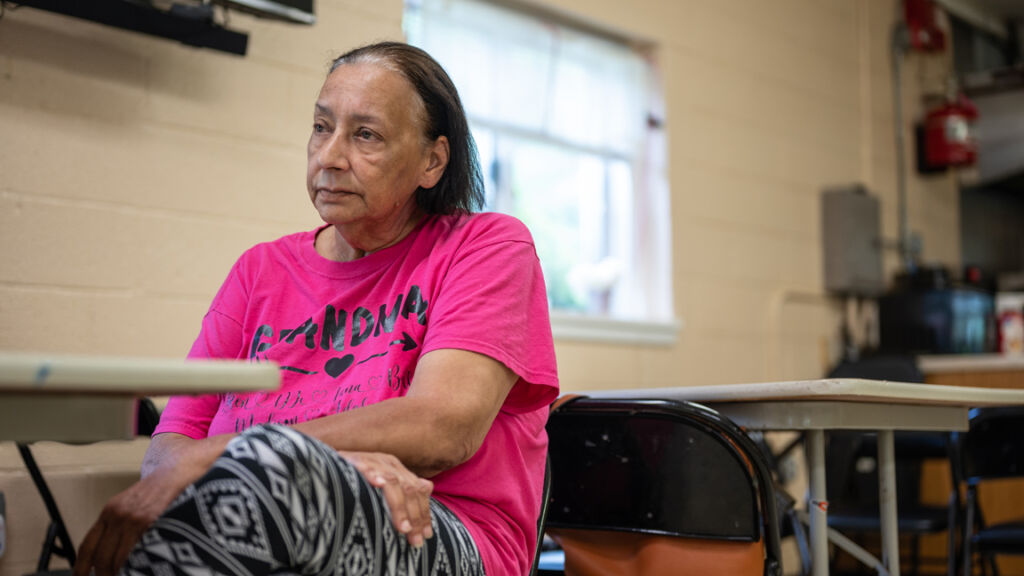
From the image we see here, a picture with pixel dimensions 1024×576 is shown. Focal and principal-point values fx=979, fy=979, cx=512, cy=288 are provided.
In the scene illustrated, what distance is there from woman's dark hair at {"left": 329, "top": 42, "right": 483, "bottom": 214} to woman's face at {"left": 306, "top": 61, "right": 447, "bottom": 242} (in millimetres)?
21

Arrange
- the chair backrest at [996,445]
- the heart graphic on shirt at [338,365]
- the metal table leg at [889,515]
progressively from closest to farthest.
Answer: the heart graphic on shirt at [338,365] < the metal table leg at [889,515] < the chair backrest at [996,445]

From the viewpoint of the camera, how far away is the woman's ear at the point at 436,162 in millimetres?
1615

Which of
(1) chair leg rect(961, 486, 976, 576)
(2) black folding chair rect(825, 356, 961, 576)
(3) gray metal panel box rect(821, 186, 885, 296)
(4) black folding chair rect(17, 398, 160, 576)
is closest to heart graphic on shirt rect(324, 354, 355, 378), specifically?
(4) black folding chair rect(17, 398, 160, 576)

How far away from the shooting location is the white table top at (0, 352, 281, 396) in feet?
2.37

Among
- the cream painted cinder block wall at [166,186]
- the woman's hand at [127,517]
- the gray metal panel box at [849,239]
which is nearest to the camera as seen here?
the woman's hand at [127,517]

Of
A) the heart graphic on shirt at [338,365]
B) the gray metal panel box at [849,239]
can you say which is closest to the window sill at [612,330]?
the gray metal panel box at [849,239]

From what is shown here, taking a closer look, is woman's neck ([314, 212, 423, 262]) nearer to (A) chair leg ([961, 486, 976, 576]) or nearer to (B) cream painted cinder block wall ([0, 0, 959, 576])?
(B) cream painted cinder block wall ([0, 0, 959, 576])

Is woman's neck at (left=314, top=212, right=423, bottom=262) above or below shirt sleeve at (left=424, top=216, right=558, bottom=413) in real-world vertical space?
above

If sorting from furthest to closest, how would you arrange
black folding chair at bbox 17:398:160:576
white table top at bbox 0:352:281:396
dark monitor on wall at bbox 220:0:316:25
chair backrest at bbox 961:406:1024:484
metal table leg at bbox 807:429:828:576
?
chair backrest at bbox 961:406:1024:484 → dark monitor on wall at bbox 220:0:316:25 → black folding chair at bbox 17:398:160:576 → metal table leg at bbox 807:429:828:576 → white table top at bbox 0:352:281:396

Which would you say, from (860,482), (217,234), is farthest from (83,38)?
(860,482)

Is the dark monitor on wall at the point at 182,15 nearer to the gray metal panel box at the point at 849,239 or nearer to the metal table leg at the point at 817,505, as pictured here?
the metal table leg at the point at 817,505

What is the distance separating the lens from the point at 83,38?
7.55 feet

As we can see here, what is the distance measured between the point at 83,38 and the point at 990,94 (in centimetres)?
520

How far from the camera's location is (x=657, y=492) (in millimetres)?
1646
